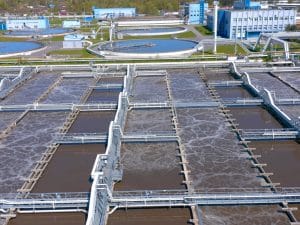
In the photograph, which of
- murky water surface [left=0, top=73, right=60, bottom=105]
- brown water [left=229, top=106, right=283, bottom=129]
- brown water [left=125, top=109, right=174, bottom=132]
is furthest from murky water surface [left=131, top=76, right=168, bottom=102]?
murky water surface [left=0, top=73, right=60, bottom=105]

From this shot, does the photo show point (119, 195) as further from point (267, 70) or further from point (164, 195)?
point (267, 70)

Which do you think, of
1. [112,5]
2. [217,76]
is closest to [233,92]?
[217,76]

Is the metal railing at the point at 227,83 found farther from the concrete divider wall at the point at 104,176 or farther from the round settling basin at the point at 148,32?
the round settling basin at the point at 148,32

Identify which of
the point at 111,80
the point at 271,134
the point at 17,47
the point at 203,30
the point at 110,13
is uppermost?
the point at 110,13

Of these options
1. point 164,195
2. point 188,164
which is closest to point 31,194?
point 164,195

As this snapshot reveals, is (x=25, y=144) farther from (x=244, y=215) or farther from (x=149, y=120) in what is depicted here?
(x=244, y=215)

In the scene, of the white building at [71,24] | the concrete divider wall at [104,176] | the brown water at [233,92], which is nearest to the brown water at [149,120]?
the concrete divider wall at [104,176]
